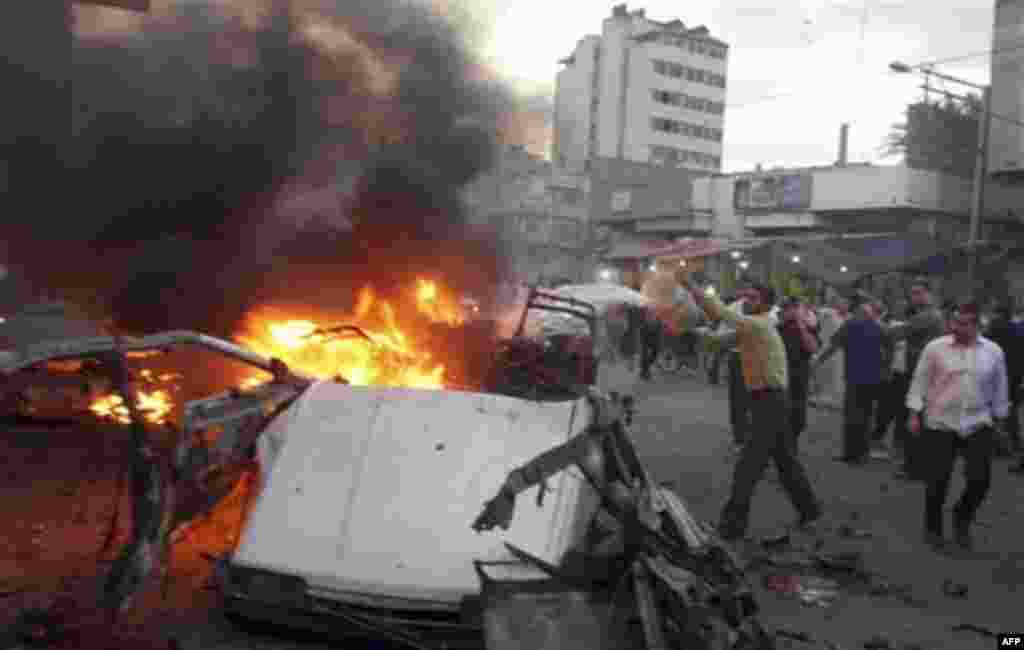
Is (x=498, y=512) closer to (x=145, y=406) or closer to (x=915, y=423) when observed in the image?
(x=145, y=406)

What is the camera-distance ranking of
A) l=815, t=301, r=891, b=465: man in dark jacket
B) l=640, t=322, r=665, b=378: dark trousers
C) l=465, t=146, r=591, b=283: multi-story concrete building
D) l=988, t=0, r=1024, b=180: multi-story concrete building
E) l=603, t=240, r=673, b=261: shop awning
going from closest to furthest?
l=815, t=301, r=891, b=465: man in dark jacket → l=465, t=146, r=591, b=283: multi-story concrete building → l=640, t=322, r=665, b=378: dark trousers → l=988, t=0, r=1024, b=180: multi-story concrete building → l=603, t=240, r=673, b=261: shop awning

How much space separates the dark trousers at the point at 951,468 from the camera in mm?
6773

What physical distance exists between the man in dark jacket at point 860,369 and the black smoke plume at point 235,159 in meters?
3.98

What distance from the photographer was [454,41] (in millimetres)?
11305

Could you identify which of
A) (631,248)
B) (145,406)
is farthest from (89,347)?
(631,248)

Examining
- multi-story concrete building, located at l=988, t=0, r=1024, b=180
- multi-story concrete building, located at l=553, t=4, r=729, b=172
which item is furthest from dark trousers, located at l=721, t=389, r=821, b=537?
multi-story concrete building, located at l=553, t=4, r=729, b=172

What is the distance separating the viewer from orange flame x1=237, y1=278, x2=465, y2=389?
721 cm

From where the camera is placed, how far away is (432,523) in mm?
4484

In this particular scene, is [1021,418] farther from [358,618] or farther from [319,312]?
[358,618]

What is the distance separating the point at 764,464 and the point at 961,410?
4.65 ft

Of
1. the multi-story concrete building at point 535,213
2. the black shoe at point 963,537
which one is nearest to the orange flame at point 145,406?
the multi-story concrete building at point 535,213

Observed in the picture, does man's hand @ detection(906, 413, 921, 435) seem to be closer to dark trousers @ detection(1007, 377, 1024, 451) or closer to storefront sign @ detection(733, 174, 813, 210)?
dark trousers @ detection(1007, 377, 1024, 451)

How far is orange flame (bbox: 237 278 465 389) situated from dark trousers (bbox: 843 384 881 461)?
14.0 feet

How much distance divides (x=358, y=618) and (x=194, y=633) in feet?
2.84
